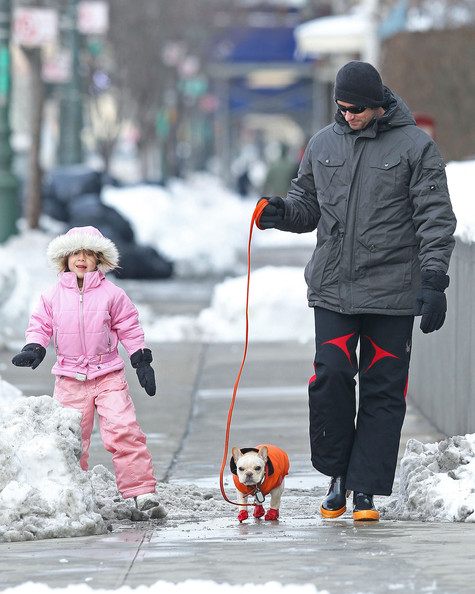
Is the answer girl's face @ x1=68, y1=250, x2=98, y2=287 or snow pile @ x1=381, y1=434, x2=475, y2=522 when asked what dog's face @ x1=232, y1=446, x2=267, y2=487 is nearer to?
snow pile @ x1=381, y1=434, x2=475, y2=522

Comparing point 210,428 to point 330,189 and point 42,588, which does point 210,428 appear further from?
point 42,588

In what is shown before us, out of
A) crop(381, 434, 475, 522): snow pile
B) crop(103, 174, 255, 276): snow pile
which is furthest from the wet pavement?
crop(103, 174, 255, 276): snow pile

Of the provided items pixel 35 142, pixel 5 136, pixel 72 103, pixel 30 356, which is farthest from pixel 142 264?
pixel 30 356

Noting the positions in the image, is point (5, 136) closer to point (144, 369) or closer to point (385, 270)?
point (144, 369)

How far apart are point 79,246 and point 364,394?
4.74 feet

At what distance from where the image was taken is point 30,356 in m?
5.96

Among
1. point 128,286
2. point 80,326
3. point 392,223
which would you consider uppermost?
point 392,223

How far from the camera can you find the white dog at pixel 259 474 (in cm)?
579

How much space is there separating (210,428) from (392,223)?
338cm

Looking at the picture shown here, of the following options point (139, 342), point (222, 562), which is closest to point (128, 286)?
point (139, 342)

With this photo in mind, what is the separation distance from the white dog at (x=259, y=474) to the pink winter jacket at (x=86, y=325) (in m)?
0.74

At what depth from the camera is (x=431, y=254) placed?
18.3 feet

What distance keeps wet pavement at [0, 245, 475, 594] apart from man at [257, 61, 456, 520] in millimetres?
317

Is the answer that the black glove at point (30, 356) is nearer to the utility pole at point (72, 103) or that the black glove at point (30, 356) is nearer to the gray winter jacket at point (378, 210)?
the gray winter jacket at point (378, 210)
